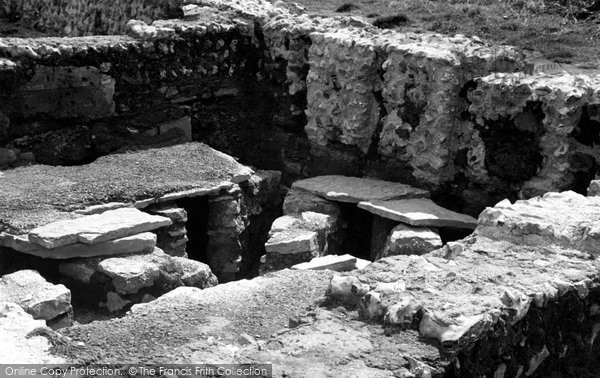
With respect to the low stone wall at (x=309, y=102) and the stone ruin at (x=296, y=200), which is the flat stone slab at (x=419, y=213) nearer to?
the stone ruin at (x=296, y=200)

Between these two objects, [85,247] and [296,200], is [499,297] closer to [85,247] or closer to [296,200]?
[85,247]

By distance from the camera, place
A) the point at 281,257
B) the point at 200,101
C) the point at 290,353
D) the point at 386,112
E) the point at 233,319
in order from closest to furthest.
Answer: the point at 290,353, the point at 233,319, the point at 281,257, the point at 386,112, the point at 200,101

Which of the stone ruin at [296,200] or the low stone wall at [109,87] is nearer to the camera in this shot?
the stone ruin at [296,200]

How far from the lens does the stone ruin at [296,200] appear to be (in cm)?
508

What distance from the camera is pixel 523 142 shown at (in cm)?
808

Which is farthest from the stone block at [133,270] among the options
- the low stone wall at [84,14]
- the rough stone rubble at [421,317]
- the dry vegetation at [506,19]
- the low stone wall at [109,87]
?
the dry vegetation at [506,19]

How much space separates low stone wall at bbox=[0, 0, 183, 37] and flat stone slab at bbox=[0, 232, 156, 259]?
14.3 feet

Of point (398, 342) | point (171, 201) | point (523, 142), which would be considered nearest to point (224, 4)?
point (171, 201)

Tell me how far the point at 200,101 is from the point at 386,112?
2.03 meters

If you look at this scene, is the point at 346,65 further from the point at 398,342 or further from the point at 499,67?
the point at 398,342

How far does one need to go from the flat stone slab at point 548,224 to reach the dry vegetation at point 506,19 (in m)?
4.22

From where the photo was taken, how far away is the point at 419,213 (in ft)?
26.9

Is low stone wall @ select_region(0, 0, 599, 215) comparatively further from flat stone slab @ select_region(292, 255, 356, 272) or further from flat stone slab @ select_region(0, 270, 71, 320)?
flat stone slab @ select_region(0, 270, 71, 320)

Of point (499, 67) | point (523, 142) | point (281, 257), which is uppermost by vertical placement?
point (499, 67)
